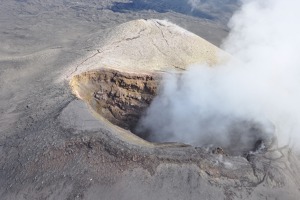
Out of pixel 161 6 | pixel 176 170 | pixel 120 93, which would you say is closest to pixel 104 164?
pixel 176 170

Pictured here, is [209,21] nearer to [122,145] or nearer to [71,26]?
[71,26]

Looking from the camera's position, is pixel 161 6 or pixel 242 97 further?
pixel 161 6

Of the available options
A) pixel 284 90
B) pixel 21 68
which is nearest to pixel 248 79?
pixel 284 90

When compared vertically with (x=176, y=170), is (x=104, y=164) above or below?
below

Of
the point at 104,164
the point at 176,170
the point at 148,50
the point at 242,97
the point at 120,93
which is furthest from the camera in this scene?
the point at 148,50

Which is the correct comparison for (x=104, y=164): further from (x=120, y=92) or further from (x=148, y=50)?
(x=148, y=50)

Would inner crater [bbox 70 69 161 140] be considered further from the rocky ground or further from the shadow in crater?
the shadow in crater

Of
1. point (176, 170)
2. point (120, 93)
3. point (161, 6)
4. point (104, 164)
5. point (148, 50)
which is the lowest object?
point (161, 6)

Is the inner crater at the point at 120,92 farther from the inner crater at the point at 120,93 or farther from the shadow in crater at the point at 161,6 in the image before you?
the shadow in crater at the point at 161,6
